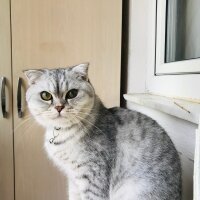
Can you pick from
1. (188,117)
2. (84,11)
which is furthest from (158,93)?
(84,11)

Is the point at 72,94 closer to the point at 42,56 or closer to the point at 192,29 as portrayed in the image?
the point at 192,29

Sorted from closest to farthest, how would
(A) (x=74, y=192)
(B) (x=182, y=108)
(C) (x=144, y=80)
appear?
(B) (x=182, y=108) → (A) (x=74, y=192) → (C) (x=144, y=80)

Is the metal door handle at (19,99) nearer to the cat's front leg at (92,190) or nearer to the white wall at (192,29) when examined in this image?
the cat's front leg at (92,190)

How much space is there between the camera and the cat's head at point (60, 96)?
2.94 ft

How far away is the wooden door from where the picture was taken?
1.35m

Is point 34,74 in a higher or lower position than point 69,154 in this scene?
higher

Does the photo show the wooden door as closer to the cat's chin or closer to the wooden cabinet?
the wooden cabinet

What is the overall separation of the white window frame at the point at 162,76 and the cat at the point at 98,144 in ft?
0.45

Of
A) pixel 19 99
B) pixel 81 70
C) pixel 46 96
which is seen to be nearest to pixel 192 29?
pixel 81 70

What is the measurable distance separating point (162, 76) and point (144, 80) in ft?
0.75

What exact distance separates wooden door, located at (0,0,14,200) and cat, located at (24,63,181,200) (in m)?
0.46

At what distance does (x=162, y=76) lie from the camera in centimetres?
109

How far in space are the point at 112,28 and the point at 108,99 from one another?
0.33m

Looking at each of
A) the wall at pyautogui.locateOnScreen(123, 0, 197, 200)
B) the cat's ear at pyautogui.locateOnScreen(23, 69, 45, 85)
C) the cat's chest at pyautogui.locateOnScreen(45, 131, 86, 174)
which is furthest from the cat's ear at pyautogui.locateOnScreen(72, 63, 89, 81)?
the wall at pyautogui.locateOnScreen(123, 0, 197, 200)
